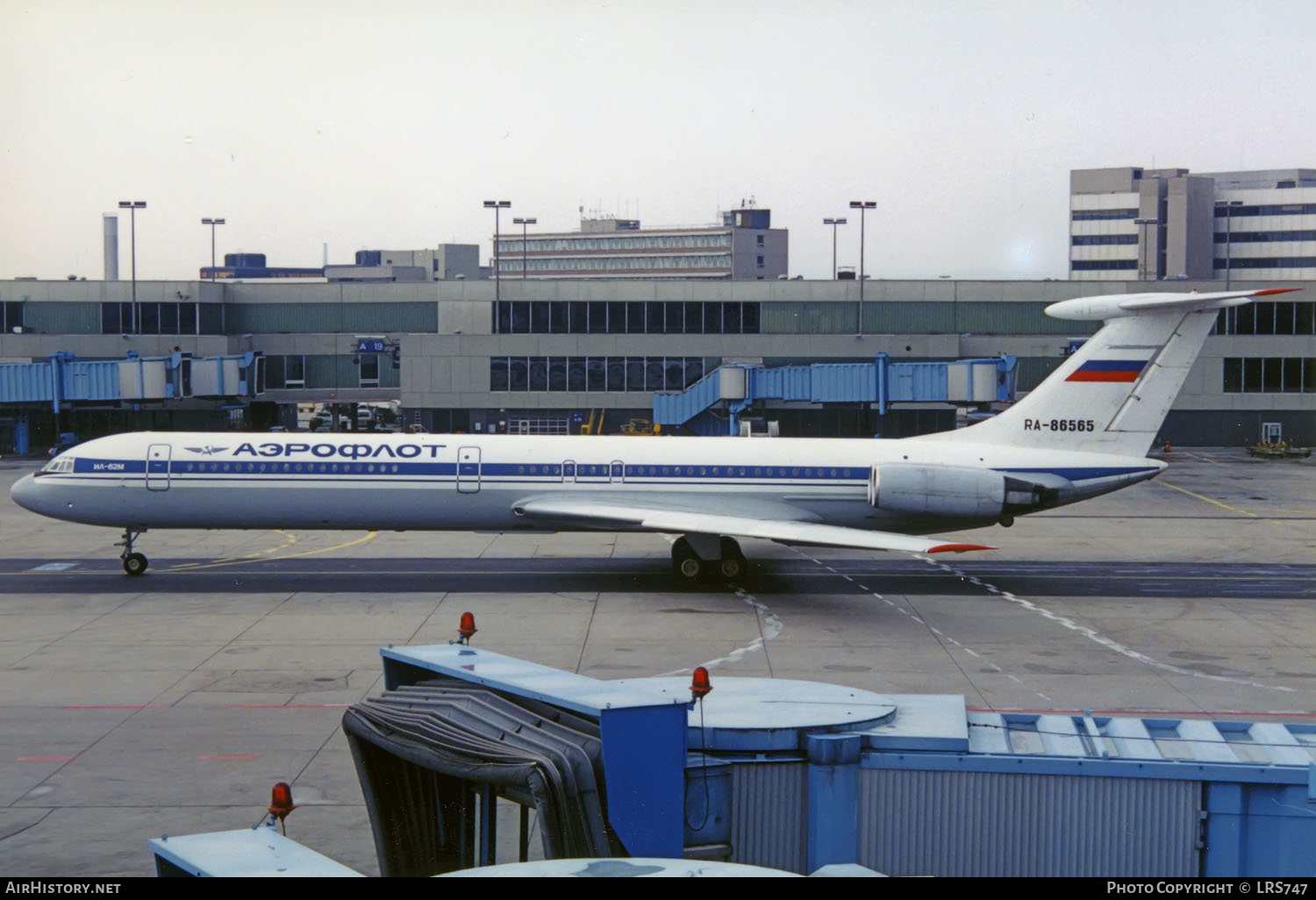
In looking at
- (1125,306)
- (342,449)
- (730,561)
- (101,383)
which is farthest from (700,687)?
(101,383)

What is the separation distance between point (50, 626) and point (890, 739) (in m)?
23.0

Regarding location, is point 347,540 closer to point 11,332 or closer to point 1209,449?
point 11,332

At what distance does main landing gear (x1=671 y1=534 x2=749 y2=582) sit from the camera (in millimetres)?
34781

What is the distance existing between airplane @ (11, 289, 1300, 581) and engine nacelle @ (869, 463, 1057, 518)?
42 mm

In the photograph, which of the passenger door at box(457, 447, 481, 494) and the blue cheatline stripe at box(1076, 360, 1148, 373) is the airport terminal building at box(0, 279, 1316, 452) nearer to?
the blue cheatline stripe at box(1076, 360, 1148, 373)

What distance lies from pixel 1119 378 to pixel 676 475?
11264mm

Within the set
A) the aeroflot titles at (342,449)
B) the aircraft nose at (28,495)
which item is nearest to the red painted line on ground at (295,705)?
the aeroflot titles at (342,449)

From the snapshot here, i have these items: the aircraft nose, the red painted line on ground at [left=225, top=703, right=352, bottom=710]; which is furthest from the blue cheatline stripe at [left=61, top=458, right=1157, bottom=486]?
the red painted line on ground at [left=225, top=703, right=352, bottom=710]

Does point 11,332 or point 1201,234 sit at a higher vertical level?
point 1201,234

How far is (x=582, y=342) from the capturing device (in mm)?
75250

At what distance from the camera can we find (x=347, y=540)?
44.3m

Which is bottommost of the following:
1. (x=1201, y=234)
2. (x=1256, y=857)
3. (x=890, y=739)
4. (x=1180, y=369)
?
(x=1256, y=857)

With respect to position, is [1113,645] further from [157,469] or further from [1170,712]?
[157,469]
